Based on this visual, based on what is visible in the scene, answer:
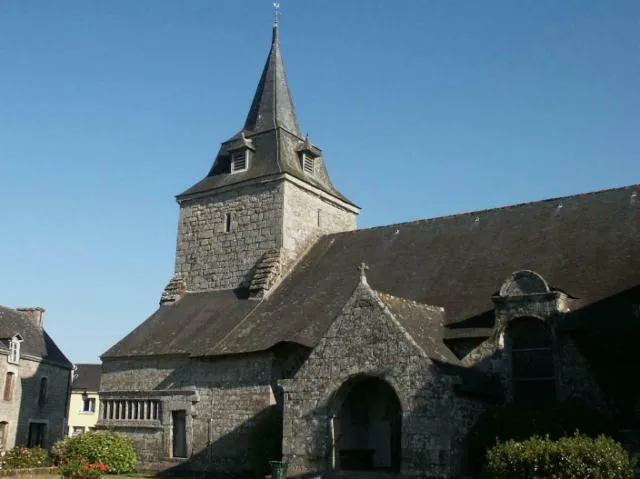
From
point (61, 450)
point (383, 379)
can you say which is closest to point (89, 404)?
point (61, 450)

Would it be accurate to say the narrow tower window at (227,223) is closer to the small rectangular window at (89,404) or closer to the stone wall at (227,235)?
the stone wall at (227,235)

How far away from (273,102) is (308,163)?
303 cm

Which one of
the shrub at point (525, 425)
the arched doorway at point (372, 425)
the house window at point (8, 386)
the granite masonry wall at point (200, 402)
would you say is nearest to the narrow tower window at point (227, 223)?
the granite masonry wall at point (200, 402)

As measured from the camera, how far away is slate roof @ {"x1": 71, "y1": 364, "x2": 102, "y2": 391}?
5322 cm

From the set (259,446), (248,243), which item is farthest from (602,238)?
(248,243)

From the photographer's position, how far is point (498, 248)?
2097 cm

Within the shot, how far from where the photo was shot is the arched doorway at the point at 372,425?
62.2 ft

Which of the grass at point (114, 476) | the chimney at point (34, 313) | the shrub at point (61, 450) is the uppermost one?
the chimney at point (34, 313)

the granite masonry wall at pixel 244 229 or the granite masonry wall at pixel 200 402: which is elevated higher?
the granite masonry wall at pixel 244 229

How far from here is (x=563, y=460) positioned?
1234cm

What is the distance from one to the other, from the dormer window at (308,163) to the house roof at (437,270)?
129 inches

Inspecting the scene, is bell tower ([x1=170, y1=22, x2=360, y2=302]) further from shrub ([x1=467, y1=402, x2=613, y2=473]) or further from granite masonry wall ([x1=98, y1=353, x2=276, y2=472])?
shrub ([x1=467, y1=402, x2=613, y2=473])

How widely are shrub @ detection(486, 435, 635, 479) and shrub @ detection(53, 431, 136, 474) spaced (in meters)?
12.0

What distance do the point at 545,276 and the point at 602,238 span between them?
1960 millimetres
